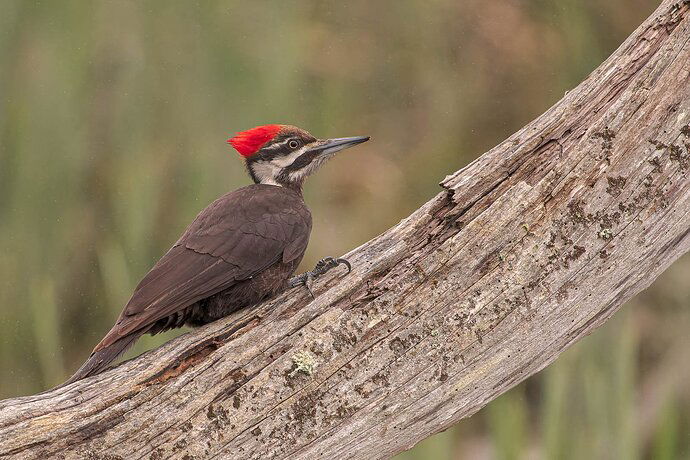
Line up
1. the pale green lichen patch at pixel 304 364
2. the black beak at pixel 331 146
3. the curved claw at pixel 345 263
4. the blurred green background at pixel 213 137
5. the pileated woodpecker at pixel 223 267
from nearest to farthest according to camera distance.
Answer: the pale green lichen patch at pixel 304 364 → the curved claw at pixel 345 263 → the pileated woodpecker at pixel 223 267 → the black beak at pixel 331 146 → the blurred green background at pixel 213 137

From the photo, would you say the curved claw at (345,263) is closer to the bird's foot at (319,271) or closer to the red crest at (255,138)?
the bird's foot at (319,271)

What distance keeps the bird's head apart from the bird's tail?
1.09 meters

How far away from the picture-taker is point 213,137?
5059mm

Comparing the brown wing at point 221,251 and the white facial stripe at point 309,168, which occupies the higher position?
the white facial stripe at point 309,168

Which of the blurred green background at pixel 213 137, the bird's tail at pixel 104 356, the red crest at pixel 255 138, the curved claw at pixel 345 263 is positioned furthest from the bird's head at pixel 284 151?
the bird's tail at pixel 104 356

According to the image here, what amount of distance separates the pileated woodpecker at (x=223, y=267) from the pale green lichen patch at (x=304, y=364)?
33cm

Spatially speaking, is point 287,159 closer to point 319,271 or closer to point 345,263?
point 319,271

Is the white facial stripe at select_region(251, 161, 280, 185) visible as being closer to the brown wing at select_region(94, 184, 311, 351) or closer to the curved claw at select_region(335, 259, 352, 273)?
the brown wing at select_region(94, 184, 311, 351)

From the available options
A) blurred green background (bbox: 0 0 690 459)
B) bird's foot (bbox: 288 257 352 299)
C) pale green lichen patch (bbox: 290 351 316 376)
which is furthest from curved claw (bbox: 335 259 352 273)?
blurred green background (bbox: 0 0 690 459)

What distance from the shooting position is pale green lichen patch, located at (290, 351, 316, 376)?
296 cm

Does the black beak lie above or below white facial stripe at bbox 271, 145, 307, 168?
below

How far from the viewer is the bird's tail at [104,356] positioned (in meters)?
3.18

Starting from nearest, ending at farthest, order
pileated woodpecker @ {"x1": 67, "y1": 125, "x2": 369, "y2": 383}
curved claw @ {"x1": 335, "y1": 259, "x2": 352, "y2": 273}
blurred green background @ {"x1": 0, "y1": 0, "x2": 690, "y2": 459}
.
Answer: curved claw @ {"x1": 335, "y1": 259, "x2": 352, "y2": 273} → pileated woodpecker @ {"x1": 67, "y1": 125, "x2": 369, "y2": 383} → blurred green background @ {"x1": 0, "y1": 0, "x2": 690, "y2": 459}

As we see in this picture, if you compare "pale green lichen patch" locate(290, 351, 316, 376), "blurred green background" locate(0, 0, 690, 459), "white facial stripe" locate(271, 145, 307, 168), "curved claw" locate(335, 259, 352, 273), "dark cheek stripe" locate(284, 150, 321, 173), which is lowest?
"pale green lichen patch" locate(290, 351, 316, 376)
